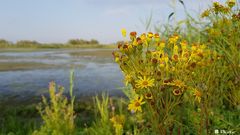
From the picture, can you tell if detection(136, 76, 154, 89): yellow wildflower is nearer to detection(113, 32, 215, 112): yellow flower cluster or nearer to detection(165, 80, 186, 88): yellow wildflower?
detection(113, 32, 215, 112): yellow flower cluster

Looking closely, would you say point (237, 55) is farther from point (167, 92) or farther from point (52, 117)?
point (52, 117)

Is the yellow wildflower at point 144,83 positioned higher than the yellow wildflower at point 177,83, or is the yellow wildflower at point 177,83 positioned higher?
the yellow wildflower at point 144,83

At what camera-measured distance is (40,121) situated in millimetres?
A: 6539

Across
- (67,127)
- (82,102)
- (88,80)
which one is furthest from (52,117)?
(88,80)

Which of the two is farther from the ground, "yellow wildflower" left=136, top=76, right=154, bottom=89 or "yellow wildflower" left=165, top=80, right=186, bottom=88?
"yellow wildflower" left=136, top=76, right=154, bottom=89

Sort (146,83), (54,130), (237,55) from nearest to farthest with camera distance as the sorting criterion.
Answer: (146,83) < (237,55) < (54,130)

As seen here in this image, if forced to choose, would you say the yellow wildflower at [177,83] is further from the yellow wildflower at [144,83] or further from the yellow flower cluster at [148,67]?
the yellow wildflower at [144,83]

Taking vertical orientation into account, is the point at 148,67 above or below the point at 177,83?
above

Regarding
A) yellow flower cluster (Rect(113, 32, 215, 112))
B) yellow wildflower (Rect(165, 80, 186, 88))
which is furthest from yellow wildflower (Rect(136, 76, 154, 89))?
yellow wildflower (Rect(165, 80, 186, 88))

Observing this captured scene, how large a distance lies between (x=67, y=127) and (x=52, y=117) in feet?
0.79

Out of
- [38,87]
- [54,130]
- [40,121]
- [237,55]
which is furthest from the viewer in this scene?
[38,87]

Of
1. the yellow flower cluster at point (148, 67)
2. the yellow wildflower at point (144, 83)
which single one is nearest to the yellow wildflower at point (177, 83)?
the yellow flower cluster at point (148, 67)

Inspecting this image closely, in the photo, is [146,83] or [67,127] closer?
[146,83]

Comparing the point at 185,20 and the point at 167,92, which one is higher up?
the point at 185,20
